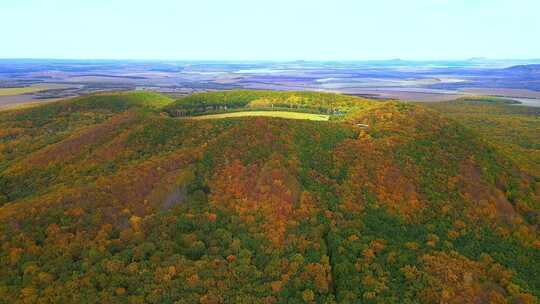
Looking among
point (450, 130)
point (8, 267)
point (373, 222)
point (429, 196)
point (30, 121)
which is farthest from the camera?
point (30, 121)

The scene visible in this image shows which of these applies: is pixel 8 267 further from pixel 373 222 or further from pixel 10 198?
pixel 373 222

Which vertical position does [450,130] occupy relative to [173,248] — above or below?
above

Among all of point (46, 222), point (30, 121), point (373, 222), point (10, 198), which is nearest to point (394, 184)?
point (373, 222)

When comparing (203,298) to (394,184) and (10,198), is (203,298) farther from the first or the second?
(10,198)

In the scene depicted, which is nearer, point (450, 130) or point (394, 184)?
point (394, 184)

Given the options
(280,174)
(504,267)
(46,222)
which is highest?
(280,174)

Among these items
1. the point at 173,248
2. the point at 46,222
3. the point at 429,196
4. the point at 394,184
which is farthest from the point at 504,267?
the point at 46,222

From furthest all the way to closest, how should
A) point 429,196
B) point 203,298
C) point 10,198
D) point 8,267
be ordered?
point 10,198 < point 429,196 < point 8,267 < point 203,298
